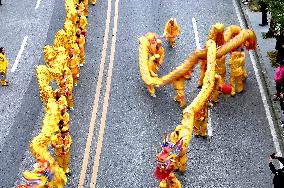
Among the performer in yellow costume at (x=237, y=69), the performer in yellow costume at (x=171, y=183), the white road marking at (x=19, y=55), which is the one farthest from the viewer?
the white road marking at (x=19, y=55)

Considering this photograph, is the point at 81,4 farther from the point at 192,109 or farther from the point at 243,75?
the point at 192,109

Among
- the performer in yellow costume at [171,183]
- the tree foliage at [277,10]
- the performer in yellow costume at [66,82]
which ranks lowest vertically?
the performer in yellow costume at [171,183]

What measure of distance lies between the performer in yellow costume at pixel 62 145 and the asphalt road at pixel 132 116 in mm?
679

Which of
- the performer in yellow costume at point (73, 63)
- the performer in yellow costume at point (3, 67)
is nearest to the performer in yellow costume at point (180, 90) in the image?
the performer in yellow costume at point (73, 63)

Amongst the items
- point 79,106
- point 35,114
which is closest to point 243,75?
point 79,106

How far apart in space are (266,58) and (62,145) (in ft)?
32.6

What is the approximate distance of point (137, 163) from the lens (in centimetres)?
1752

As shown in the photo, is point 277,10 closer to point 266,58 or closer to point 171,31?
point 266,58

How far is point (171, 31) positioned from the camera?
2330 centimetres

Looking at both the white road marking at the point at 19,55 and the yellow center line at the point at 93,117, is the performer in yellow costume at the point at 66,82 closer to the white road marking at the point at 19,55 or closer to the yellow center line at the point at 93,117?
the yellow center line at the point at 93,117

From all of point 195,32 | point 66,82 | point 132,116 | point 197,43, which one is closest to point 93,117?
point 132,116

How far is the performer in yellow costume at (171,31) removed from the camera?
2314cm

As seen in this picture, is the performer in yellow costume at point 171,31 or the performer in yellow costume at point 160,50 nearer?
the performer in yellow costume at point 160,50

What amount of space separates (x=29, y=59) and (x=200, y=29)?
7240 mm
